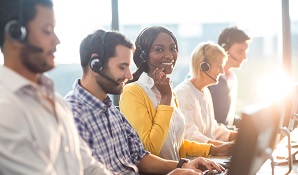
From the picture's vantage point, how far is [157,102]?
2.71 m

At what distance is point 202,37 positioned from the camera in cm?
479

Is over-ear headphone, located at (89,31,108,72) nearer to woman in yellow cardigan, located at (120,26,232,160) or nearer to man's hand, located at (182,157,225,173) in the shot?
woman in yellow cardigan, located at (120,26,232,160)

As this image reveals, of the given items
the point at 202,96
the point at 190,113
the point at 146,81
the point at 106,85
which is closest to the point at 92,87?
the point at 106,85

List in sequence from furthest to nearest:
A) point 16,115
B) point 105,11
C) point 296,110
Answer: point 105,11 < point 296,110 < point 16,115

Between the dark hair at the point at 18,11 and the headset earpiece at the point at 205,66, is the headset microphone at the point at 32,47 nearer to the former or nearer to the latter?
the dark hair at the point at 18,11

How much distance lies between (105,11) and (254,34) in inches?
56.6

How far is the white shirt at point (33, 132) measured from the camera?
124cm

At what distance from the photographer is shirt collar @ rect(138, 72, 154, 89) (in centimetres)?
272

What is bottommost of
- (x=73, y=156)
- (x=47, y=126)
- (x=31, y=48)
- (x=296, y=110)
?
(x=296, y=110)

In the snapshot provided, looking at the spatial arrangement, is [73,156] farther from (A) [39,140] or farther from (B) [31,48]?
(B) [31,48]

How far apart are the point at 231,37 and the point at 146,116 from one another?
190cm

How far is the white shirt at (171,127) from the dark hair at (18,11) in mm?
1356

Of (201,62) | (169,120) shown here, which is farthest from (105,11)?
(169,120)

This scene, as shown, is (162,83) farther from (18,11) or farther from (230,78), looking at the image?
(230,78)
